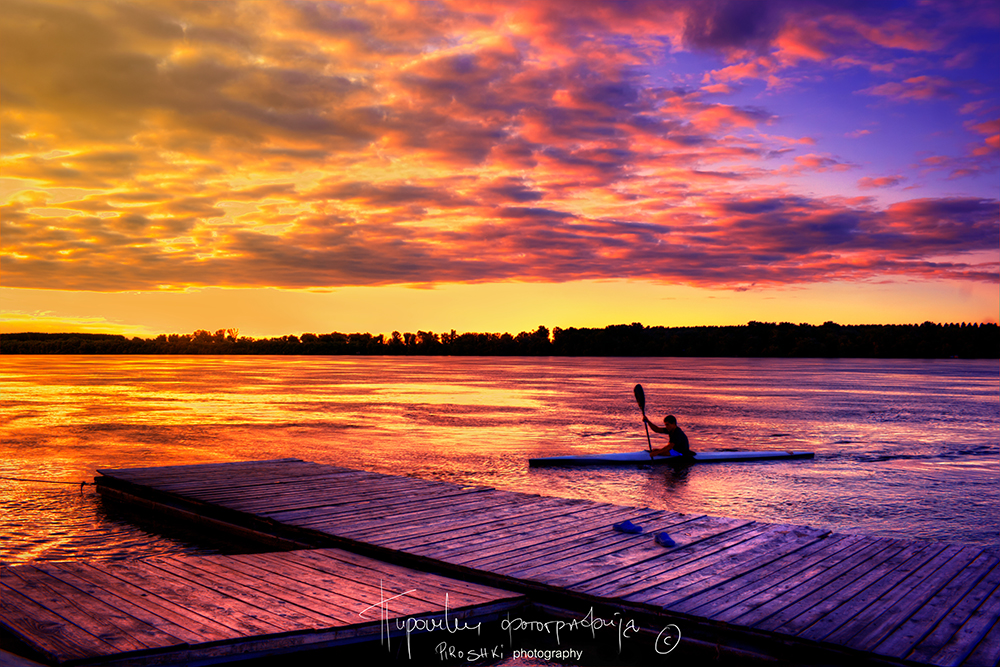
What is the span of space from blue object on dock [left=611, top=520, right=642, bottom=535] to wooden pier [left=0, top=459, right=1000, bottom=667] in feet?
0.34

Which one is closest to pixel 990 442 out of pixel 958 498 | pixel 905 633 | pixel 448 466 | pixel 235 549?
pixel 958 498

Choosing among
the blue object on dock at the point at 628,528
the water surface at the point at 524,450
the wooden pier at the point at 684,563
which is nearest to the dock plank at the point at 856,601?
the wooden pier at the point at 684,563

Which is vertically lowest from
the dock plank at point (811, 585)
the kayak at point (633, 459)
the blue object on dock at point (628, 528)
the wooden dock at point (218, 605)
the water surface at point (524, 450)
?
the water surface at point (524, 450)

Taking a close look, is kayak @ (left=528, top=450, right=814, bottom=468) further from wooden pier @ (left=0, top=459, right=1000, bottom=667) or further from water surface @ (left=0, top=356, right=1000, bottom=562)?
wooden pier @ (left=0, top=459, right=1000, bottom=667)

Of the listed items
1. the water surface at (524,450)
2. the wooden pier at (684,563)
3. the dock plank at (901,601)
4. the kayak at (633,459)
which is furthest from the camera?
the kayak at (633,459)

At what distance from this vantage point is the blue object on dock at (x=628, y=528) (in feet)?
30.5

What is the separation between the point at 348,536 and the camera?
9.14 m

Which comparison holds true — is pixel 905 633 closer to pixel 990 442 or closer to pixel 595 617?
pixel 595 617

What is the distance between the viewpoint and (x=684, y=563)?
8.01 metres

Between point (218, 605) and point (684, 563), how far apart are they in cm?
499

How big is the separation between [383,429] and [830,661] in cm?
2439

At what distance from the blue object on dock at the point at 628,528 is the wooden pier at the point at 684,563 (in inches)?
4.1

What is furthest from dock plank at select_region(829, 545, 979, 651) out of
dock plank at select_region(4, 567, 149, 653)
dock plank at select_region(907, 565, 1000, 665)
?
dock plank at select_region(4, 567, 149, 653)

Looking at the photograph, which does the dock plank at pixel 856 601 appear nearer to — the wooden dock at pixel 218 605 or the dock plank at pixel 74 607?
the wooden dock at pixel 218 605
